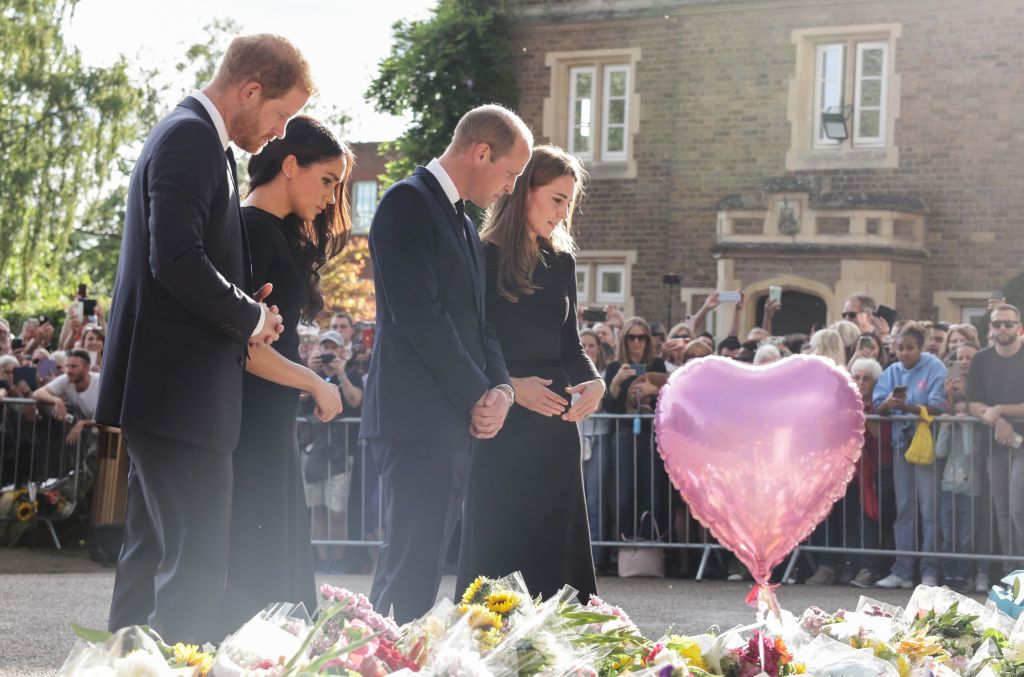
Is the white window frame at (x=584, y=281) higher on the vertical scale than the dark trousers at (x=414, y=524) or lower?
higher

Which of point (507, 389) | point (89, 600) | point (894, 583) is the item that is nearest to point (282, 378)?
point (507, 389)

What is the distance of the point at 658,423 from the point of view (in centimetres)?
588

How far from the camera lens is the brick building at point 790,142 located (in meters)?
21.4

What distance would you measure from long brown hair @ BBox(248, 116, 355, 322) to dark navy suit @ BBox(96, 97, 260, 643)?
0.67 m

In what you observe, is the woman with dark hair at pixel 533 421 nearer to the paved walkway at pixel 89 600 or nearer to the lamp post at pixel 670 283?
the paved walkway at pixel 89 600

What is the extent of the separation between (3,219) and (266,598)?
3007 cm

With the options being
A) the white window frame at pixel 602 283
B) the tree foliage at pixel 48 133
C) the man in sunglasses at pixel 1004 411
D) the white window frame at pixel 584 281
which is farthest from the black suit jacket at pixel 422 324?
the tree foliage at pixel 48 133

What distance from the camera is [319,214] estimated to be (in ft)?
15.1

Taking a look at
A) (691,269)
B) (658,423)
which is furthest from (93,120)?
(658,423)

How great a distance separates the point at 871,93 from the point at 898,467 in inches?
518

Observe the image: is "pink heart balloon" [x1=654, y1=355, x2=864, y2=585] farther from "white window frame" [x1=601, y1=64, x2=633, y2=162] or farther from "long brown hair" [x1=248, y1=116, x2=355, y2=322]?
"white window frame" [x1=601, y1=64, x2=633, y2=162]

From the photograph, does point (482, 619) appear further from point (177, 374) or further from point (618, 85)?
point (618, 85)

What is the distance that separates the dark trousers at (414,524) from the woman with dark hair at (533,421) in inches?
20.8

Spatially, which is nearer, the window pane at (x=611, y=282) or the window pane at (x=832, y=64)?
the window pane at (x=832, y=64)
